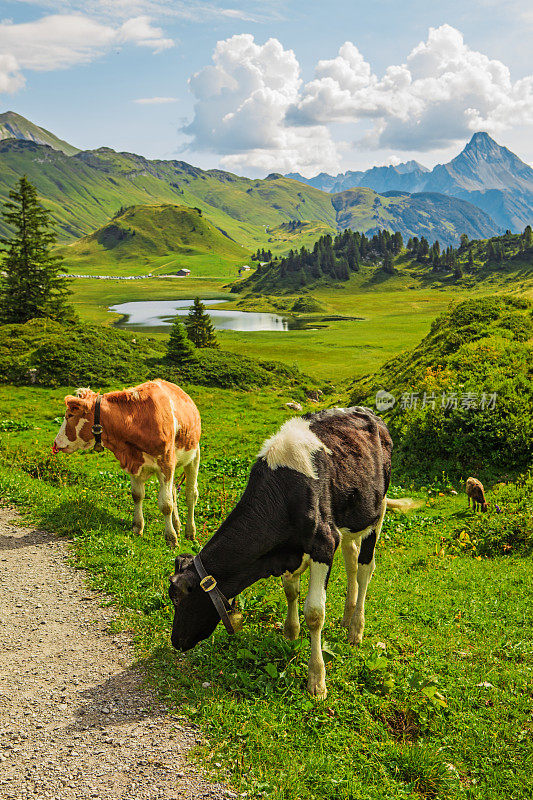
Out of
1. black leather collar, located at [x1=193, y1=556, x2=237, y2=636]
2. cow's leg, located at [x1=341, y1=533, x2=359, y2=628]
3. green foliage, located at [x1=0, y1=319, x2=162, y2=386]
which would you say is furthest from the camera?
green foliage, located at [x1=0, y1=319, x2=162, y2=386]

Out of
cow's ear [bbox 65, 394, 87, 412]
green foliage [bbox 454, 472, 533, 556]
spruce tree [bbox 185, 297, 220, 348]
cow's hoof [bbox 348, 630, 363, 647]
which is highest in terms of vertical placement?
spruce tree [bbox 185, 297, 220, 348]

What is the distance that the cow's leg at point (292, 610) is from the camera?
7.71 m

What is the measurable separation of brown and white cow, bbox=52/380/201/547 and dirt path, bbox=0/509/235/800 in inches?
117

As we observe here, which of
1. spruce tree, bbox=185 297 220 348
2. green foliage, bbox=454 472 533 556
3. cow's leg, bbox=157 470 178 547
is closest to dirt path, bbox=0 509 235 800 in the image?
cow's leg, bbox=157 470 178 547

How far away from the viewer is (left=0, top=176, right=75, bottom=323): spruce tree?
4325 centimetres

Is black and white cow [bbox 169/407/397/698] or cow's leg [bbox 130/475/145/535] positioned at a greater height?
black and white cow [bbox 169/407/397/698]

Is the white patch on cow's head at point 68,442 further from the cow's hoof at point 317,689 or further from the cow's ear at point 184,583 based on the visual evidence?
the cow's hoof at point 317,689

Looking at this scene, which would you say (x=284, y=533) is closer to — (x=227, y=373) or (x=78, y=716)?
(x=78, y=716)

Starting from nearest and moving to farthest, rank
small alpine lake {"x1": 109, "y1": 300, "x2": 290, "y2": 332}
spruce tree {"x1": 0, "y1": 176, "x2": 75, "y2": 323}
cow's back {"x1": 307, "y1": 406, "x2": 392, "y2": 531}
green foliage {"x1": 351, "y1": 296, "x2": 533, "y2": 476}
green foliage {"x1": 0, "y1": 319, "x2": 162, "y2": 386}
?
cow's back {"x1": 307, "y1": 406, "x2": 392, "y2": 531}
green foliage {"x1": 351, "y1": 296, "x2": 533, "y2": 476}
green foliage {"x1": 0, "y1": 319, "x2": 162, "y2": 386}
spruce tree {"x1": 0, "y1": 176, "x2": 75, "y2": 323}
small alpine lake {"x1": 109, "y1": 300, "x2": 290, "y2": 332}

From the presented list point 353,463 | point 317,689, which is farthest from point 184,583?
point 353,463

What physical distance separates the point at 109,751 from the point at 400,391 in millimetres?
23757

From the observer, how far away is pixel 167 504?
11477 mm

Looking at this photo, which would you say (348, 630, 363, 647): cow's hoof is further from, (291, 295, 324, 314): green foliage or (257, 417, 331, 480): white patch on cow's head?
(291, 295, 324, 314): green foliage

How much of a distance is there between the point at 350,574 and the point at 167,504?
4892mm
